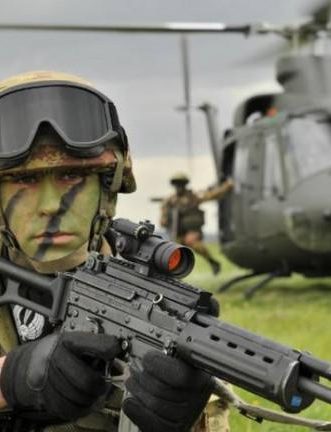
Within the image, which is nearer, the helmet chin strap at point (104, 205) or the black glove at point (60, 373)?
the black glove at point (60, 373)

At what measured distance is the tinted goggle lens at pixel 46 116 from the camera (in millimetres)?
2734

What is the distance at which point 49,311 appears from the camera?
2670 millimetres

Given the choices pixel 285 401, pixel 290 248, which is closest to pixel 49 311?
pixel 285 401

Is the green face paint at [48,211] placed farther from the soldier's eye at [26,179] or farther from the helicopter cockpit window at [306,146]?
the helicopter cockpit window at [306,146]

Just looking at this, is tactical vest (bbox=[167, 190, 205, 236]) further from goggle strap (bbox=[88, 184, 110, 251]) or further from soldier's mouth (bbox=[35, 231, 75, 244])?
soldier's mouth (bbox=[35, 231, 75, 244])

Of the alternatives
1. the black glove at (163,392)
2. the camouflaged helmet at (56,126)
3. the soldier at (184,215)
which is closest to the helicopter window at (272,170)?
the soldier at (184,215)

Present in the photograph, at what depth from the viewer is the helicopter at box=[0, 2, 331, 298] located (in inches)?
434

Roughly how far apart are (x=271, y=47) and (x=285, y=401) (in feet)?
37.8

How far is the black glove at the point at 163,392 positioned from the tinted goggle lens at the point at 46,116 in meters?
0.75

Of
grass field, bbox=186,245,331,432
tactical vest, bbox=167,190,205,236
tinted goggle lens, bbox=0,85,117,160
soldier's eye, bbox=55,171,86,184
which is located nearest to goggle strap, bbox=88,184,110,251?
soldier's eye, bbox=55,171,86,184

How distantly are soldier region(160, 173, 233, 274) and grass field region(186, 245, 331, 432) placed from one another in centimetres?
81

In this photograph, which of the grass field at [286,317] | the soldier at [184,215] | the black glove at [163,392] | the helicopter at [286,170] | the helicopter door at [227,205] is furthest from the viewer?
the soldier at [184,215]

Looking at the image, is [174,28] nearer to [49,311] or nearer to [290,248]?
[290,248]

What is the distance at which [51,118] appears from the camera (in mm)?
2723
